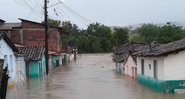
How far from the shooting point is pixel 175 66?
565 inches

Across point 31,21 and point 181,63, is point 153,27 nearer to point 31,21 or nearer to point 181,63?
point 31,21

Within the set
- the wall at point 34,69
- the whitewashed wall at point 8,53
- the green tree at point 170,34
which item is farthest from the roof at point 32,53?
the green tree at point 170,34

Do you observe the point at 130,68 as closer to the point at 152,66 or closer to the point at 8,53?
the point at 152,66

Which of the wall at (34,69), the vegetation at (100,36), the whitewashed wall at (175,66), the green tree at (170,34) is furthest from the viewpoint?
the vegetation at (100,36)

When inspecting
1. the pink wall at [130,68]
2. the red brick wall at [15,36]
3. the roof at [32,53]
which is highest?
the red brick wall at [15,36]

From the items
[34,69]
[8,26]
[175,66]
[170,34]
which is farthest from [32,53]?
[170,34]

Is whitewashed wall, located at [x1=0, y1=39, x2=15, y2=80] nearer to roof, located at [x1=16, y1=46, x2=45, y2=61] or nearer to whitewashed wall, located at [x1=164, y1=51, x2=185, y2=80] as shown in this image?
roof, located at [x1=16, y1=46, x2=45, y2=61]

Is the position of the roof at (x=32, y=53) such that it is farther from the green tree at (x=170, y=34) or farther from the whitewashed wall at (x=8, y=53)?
the green tree at (x=170, y=34)

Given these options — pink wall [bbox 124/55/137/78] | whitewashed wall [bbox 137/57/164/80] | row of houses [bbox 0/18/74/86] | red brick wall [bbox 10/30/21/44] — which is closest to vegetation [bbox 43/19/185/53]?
row of houses [bbox 0/18/74/86]

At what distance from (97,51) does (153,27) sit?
26.5m

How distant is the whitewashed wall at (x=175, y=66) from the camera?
46.8 feet

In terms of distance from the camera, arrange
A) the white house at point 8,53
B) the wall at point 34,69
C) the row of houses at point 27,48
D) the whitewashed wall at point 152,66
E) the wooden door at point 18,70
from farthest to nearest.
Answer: the wall at point 34,69 → the wooden door at point 18,70 → the row of houses at point 27,48 → the white house at point 8,53 → the whitewashed wall at point 152,66

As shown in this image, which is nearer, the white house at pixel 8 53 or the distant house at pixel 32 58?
the white house at pixel 8 53

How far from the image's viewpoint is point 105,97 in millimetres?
14469
